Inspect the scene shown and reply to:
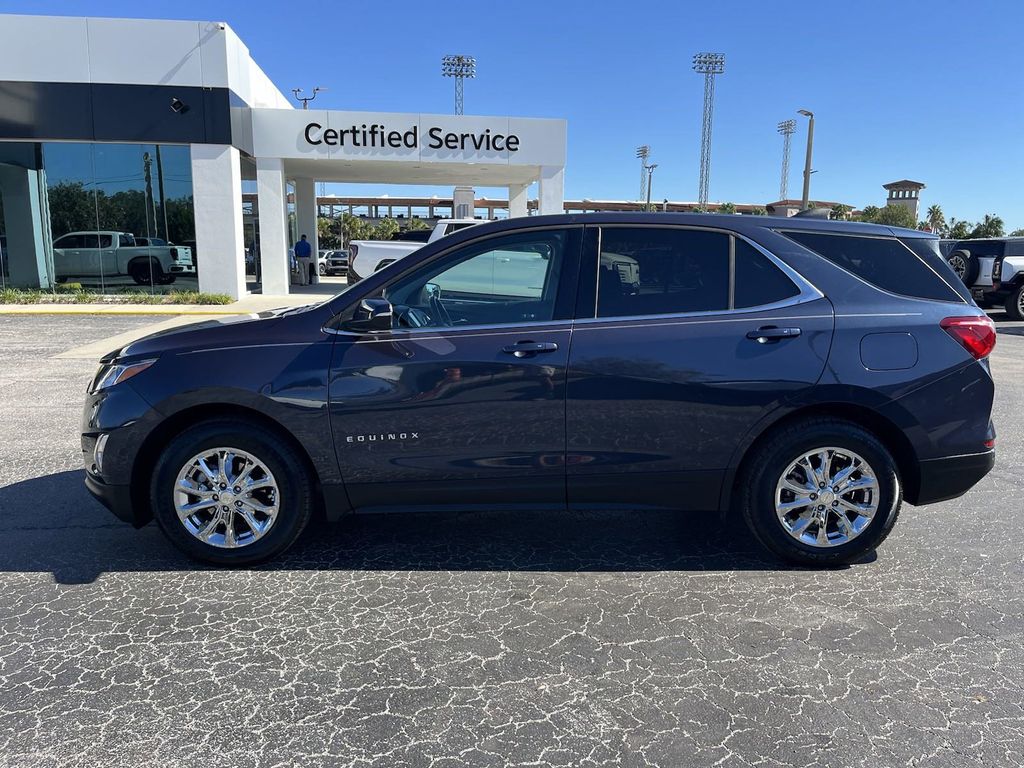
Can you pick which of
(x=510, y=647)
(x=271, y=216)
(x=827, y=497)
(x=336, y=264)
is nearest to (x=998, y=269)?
(x=827, y=497)

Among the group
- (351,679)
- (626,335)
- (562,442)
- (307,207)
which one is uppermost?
(307,207)

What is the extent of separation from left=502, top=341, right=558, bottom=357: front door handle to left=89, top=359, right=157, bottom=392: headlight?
1781 mm

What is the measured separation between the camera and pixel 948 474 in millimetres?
3771

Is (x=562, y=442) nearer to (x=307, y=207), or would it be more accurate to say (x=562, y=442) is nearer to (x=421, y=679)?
(x=421, y=679)

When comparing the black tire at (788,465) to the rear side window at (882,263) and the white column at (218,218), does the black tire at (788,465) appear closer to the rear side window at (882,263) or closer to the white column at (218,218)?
the rear side window at (882,263)

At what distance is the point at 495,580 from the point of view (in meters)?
3.69

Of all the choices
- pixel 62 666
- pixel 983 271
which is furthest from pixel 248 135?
pixel 62 666

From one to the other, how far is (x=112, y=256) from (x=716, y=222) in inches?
791

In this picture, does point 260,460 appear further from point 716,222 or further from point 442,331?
point 716,222

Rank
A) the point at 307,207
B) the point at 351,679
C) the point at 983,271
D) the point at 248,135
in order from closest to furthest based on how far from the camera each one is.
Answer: the point at 351,679 → the point at 983,271 → the point at 248,135 → the point at 307,207

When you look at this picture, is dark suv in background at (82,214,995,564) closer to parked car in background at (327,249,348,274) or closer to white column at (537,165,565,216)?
white column at (537,165,565,216)

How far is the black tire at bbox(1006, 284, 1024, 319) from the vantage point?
17000mm

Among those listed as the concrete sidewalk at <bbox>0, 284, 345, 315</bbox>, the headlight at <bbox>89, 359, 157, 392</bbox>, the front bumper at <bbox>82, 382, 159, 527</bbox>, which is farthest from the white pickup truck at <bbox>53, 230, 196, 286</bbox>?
the front bumper at <bbox>82, 382, 159, 527</bbox>

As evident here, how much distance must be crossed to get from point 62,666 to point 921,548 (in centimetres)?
428
